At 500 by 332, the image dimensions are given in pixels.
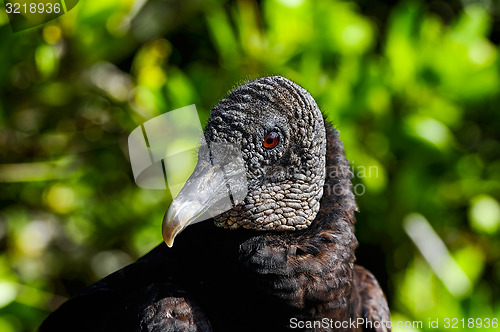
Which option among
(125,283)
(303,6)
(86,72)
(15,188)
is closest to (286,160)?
(125,283)

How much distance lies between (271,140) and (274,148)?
0.04 metres

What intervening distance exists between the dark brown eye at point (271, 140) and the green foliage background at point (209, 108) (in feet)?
4.62

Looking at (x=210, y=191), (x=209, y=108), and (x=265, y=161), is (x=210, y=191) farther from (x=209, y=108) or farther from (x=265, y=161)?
(x=209, y=108)

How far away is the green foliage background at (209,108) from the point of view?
11.1 feet

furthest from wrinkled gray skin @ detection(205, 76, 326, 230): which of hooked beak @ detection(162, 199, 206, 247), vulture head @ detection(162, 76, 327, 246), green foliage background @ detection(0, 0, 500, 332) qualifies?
green foliage background @ detection(0, 0, 500, 332)

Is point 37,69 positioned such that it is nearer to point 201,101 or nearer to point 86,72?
point 86,72

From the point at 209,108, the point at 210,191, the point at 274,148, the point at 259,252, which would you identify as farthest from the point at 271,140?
the point at 209,108

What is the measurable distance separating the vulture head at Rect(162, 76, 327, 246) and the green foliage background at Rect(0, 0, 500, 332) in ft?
4.45

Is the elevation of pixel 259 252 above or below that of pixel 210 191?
below

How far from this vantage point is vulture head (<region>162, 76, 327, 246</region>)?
1765 millimetres

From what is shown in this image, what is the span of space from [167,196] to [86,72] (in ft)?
3.35

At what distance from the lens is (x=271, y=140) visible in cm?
182

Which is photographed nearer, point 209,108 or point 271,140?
point 271,140

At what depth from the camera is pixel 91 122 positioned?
3.89 m
